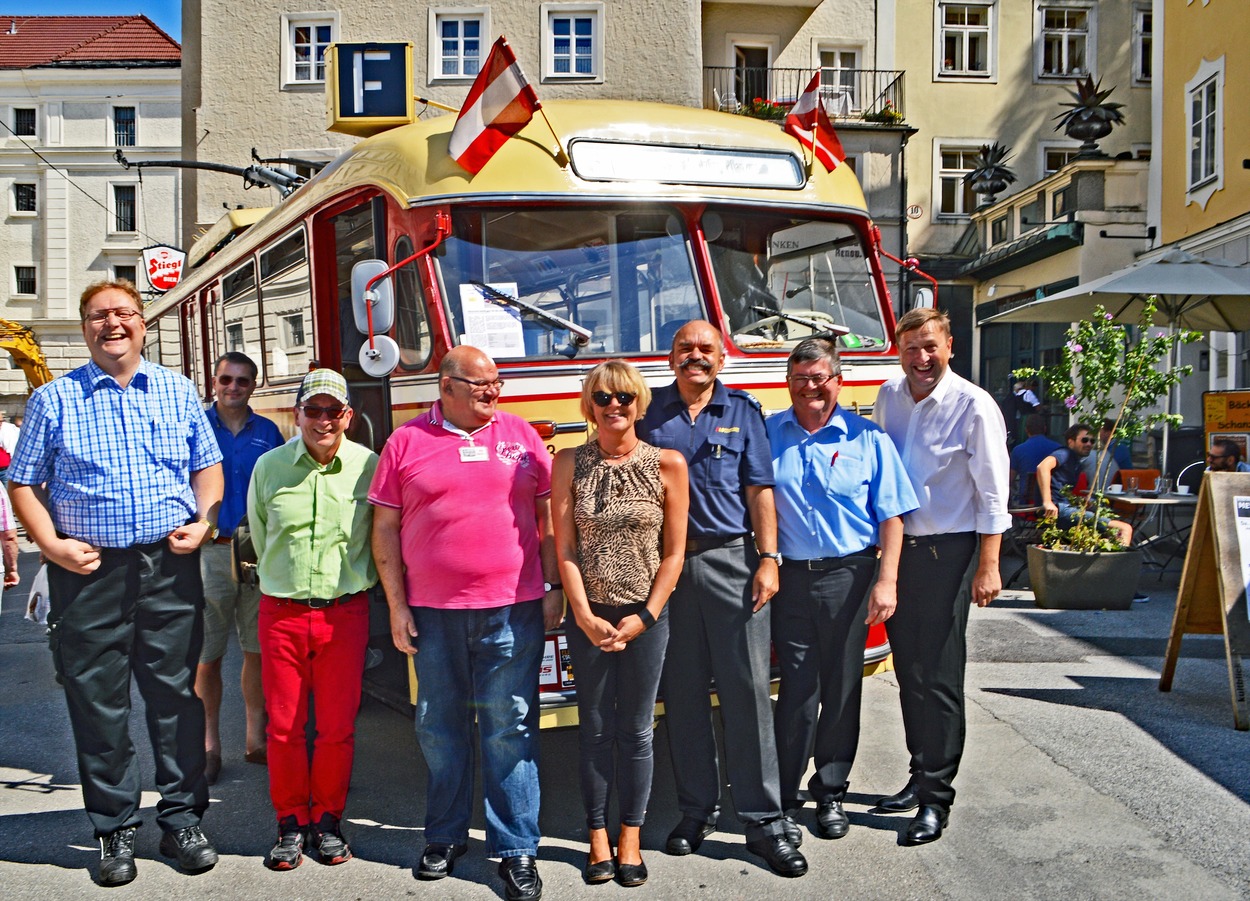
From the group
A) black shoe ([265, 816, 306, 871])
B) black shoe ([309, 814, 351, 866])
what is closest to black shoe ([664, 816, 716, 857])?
black shoe ([309, 814, 351, 866])

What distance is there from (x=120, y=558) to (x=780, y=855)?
9.21 feet

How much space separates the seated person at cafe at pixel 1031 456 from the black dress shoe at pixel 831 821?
25.2 feet

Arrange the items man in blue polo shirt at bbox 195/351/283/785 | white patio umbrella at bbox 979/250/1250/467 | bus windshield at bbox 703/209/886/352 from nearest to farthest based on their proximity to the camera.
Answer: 1. man in blue polo shirt at bbox 195/351/283/785
2. bus windshield at bbox 703/209/886/352
3. white patio umbrella at bbox 979/250/1250/467

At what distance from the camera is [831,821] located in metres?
4.78

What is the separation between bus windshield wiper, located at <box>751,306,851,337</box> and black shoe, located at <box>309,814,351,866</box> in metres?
3.11

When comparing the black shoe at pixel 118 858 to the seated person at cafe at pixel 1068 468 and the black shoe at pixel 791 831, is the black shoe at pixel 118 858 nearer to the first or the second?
the black shoe at pixel 791 831

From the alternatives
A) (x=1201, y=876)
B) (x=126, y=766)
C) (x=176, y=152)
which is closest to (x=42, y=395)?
(x=126, y=766)

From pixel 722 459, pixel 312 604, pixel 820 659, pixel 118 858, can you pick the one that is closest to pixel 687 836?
pixel 820 659

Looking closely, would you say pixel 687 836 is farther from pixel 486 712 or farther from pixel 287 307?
pixel 287 307

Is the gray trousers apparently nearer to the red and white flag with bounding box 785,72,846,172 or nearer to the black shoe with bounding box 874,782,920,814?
the black shoe with bounding box 874,782,920,814

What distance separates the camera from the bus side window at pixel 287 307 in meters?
6.71

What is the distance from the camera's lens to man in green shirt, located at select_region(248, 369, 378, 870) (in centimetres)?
457

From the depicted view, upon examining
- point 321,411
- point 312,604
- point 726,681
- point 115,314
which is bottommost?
point 726,681

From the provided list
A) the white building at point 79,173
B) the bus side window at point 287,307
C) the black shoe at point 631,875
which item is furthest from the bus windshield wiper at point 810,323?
the white building at point 79,173
